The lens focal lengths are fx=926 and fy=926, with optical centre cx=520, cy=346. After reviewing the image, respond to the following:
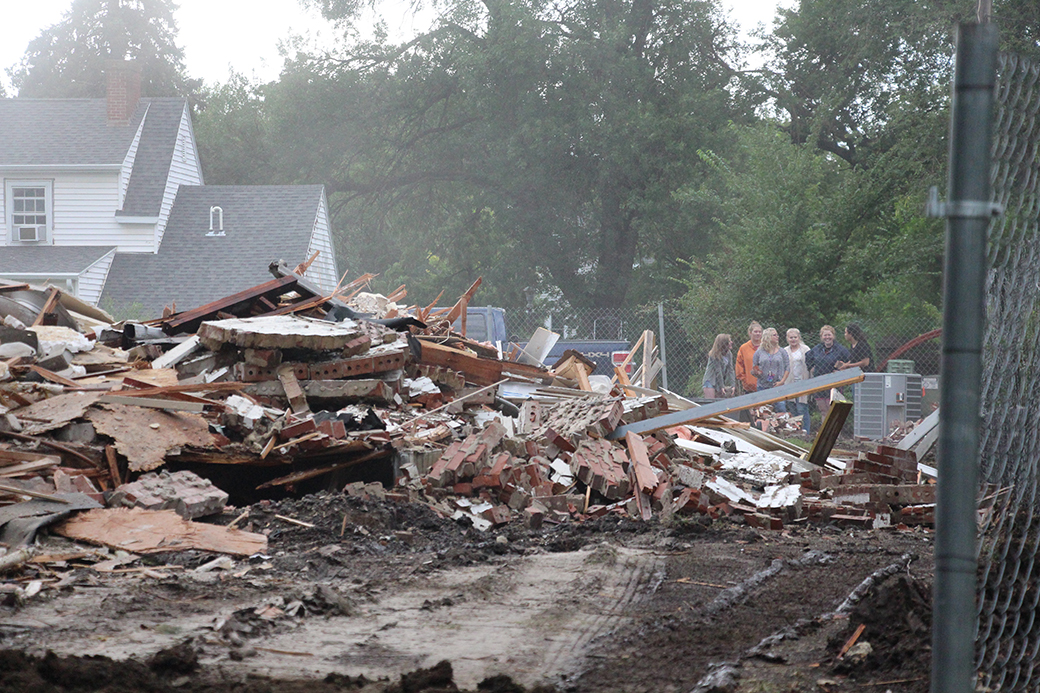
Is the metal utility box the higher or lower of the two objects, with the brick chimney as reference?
lower

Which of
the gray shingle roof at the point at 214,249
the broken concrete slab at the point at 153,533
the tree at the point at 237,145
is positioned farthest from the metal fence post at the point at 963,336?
the tree at the point at 237,145

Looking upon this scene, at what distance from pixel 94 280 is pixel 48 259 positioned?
1343 mm

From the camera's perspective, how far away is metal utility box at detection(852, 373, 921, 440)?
1514 centimetres

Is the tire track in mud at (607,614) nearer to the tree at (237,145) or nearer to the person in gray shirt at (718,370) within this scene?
the person in gray shirt at (718,370)

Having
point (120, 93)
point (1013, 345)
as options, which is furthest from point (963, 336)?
point (120, 93)

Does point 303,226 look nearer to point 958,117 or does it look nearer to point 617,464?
point 617,464

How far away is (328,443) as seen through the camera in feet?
25.7

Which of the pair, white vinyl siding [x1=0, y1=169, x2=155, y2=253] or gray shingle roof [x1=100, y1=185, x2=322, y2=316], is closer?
gray shingle roof [x1=100, y1=185, x2=322, y2=316]

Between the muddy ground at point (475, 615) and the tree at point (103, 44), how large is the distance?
143ft

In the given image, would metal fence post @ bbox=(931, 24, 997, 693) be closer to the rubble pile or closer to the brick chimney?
the rubble pile

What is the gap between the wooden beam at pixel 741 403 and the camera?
9148 millimetres

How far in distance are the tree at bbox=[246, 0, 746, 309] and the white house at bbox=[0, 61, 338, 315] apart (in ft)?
21.5

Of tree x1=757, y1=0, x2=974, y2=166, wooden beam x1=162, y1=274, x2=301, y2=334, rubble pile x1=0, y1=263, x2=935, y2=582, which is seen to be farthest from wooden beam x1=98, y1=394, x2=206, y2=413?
tree x1=757, y1=0, x2=974, y2=166

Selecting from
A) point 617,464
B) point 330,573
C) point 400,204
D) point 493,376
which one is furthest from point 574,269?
point 330,573
